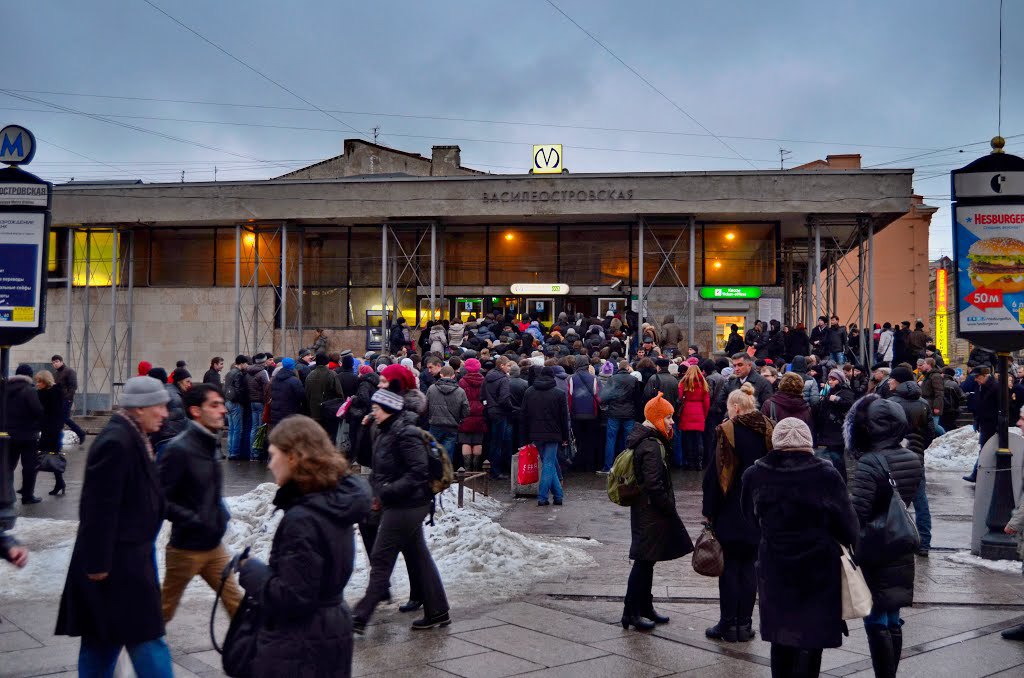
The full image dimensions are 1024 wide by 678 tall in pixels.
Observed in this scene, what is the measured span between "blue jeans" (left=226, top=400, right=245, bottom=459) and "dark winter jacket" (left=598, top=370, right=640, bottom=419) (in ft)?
24.1

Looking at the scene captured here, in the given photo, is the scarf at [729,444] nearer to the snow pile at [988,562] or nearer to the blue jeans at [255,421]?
the snow pile at [988,562]

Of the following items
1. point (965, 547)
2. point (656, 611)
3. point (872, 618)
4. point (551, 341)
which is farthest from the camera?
point (551, 341)

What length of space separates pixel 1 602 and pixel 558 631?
4714mm

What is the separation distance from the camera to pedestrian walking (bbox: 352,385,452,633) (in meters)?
7.34

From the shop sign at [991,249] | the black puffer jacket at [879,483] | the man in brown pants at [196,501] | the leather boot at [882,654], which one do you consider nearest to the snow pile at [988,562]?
the shop sign at [991,249]

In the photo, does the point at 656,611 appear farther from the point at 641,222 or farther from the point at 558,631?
the point at 641,222

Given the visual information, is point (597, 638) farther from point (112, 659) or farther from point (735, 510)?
point (112, 659)

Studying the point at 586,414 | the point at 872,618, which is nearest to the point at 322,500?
the point at 872,618

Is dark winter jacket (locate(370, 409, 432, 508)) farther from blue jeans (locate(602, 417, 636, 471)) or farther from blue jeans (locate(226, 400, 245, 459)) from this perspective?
blue jeans (locate(226, 400, 245, 459))

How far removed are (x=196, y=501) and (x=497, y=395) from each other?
9.72 metres

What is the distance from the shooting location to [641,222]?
30.3 m

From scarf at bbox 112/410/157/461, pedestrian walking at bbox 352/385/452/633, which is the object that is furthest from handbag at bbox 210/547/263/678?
pedestrian walking at bbox 352/385/452/633

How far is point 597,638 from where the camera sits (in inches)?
295

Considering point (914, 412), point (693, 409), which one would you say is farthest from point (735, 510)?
point (693, 409)
